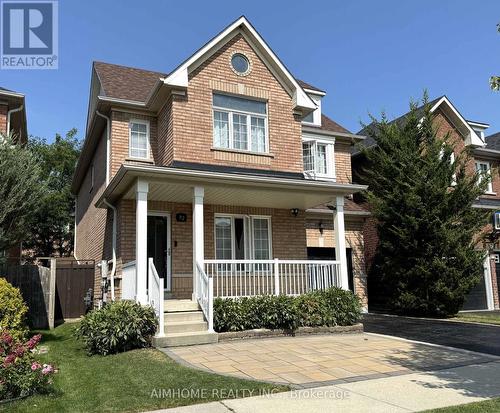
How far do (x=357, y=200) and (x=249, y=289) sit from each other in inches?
396

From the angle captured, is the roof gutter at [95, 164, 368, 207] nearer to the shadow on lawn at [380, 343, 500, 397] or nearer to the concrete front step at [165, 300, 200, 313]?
the concrete front step at [165, 300, 200, 313]

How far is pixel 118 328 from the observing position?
8.28 m

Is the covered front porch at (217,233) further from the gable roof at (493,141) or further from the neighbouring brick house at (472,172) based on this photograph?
the gable roof at (493,141)

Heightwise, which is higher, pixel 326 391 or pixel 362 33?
pixel 362 33

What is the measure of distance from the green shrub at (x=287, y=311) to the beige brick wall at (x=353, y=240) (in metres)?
5.16

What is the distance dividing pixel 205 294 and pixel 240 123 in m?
5.74

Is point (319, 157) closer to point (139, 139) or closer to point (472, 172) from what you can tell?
point (139, 139)

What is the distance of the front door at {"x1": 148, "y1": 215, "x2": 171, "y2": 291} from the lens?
40.0ft

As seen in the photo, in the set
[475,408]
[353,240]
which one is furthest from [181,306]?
[353,240]

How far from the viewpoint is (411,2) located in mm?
10586

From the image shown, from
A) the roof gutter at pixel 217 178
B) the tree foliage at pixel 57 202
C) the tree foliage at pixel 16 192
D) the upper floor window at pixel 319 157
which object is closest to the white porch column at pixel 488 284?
the upper floor window at pixel 319 157

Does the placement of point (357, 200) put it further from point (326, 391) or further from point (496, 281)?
point (326, 391)

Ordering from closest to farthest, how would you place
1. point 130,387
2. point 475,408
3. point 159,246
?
1. point 475,408
2. point 130,387
3. point 159,246

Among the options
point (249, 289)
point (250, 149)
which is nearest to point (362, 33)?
point (250, 149)
